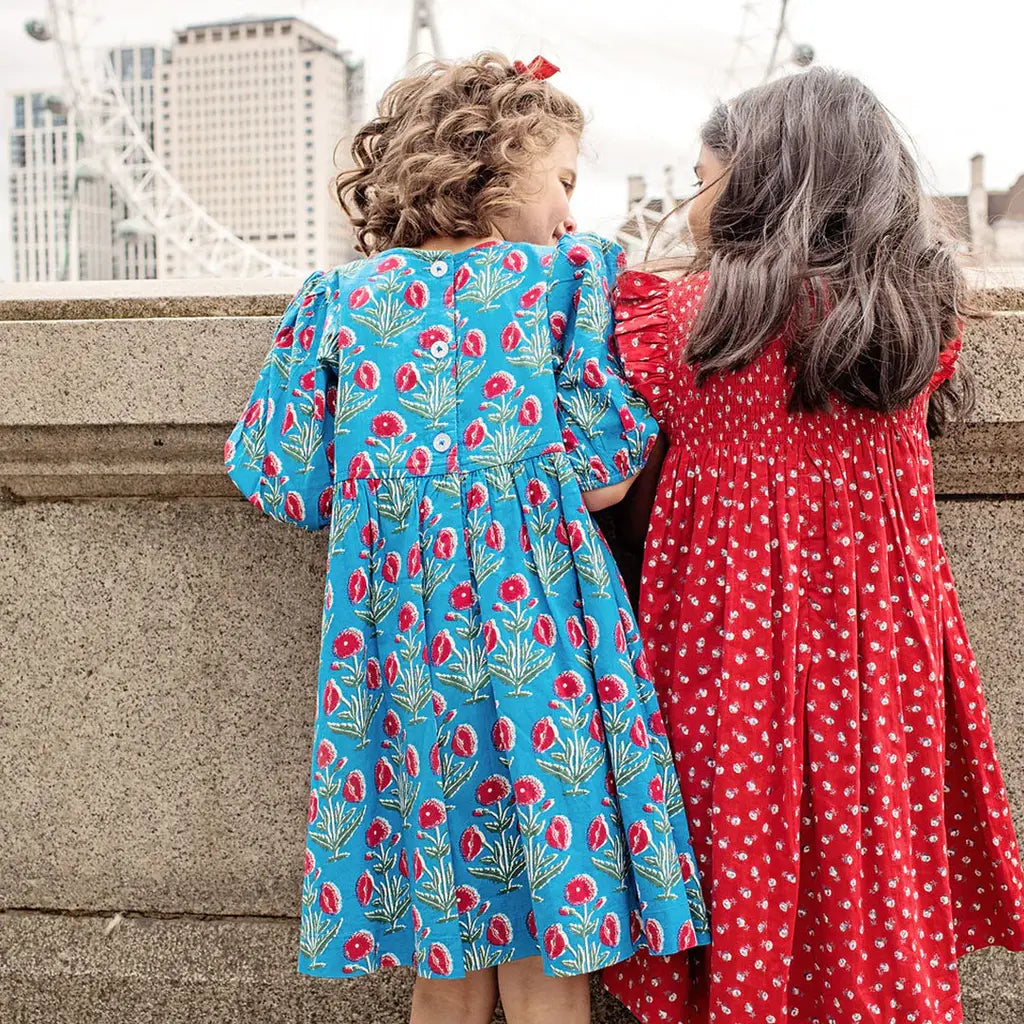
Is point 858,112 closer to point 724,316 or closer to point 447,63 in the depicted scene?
point 724,316

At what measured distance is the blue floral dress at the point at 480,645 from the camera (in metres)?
1.60

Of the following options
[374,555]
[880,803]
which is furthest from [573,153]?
[880,803]

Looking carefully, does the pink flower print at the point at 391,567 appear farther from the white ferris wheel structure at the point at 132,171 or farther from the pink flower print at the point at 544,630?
the white ferris wheel structure at the point at 132,171

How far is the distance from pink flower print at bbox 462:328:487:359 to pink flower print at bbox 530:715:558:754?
21.7 inches

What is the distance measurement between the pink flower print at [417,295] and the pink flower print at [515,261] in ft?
0.42

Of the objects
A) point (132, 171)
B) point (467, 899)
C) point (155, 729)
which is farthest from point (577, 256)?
Result: point (132, 171)

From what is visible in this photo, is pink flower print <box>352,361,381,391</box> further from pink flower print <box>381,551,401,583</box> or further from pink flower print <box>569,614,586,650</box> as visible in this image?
pink flower print <box>569,614,586,650</box>

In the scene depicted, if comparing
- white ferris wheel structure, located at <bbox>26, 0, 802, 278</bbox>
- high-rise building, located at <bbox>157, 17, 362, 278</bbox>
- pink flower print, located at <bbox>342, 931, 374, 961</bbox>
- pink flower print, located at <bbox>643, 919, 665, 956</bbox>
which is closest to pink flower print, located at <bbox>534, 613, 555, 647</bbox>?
pink flower print, located at <bbox>643, 919, 665, 956</bbox>

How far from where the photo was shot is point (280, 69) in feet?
164

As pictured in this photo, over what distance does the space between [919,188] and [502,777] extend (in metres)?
1.11

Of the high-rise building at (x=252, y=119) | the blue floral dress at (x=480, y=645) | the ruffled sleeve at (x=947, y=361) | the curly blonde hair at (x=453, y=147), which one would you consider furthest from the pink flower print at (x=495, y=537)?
the high-rise building at (x=252, y=119)

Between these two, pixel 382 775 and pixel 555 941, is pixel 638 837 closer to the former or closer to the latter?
pixel 555 941

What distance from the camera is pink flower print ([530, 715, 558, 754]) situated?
5.21 ft

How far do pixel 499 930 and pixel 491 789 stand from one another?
0.22 m
